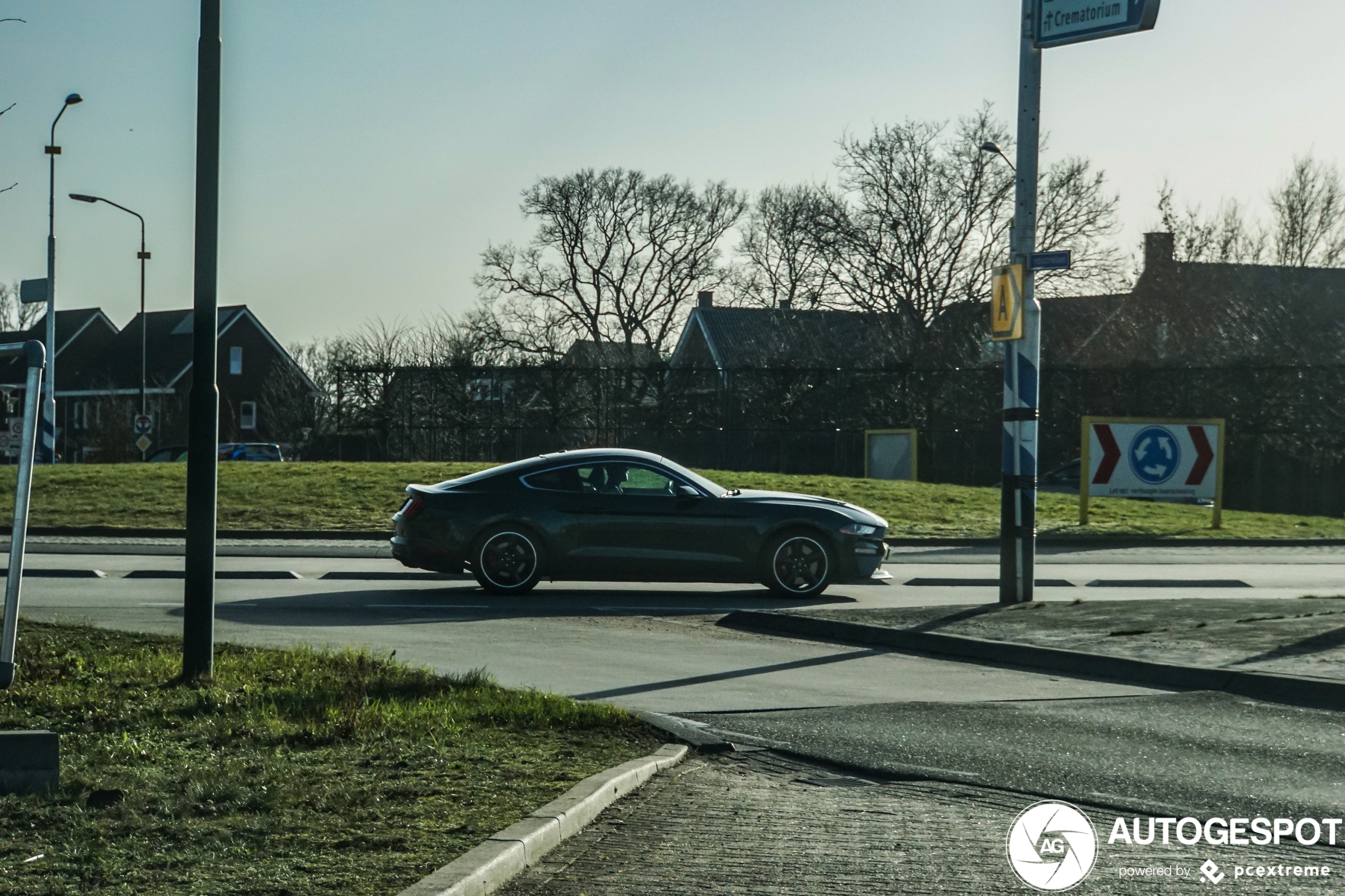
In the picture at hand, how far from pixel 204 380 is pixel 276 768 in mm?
2907

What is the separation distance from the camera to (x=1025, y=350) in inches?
485

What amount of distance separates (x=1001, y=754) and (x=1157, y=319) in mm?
45918

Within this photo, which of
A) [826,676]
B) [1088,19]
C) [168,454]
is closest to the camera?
[826,676]

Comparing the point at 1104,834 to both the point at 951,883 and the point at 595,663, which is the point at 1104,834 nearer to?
the point at 951,883

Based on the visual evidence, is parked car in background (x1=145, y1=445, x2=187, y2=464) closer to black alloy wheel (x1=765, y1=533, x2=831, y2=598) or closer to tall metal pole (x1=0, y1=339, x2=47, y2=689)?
black alloy wheel (x1=765, y1=533, x2=831, y2=598)

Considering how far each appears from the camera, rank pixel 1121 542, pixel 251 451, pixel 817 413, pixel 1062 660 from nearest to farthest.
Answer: pixel 1062 660 → pixel 1121 542 → pixel 817 413 → pixel 251 451

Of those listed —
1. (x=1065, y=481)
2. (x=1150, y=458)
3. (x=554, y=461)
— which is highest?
(x=1150, y=458)

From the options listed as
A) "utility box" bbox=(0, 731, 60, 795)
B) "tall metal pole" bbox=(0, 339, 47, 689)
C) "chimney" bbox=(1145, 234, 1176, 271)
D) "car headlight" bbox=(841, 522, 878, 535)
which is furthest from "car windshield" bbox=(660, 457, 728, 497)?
"chimney" bbox=(1145, 234, 1176, 271)

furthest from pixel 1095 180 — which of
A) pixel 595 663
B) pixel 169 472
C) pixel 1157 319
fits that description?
pixel 595 663

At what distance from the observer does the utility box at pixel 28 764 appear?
531 cm

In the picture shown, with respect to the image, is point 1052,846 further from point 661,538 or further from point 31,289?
point 31,289

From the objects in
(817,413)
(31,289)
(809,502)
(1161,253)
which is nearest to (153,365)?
(817,413)

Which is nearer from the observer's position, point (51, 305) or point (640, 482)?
point (640, 482)

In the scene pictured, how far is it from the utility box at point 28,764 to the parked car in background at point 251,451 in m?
47.5
